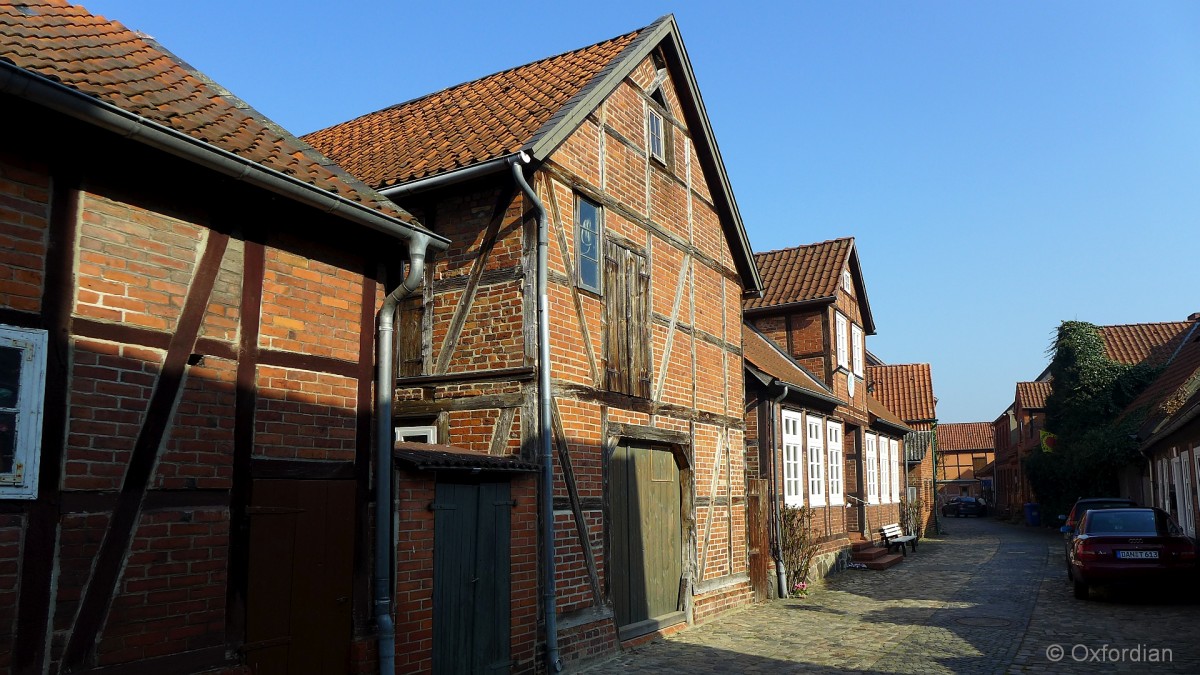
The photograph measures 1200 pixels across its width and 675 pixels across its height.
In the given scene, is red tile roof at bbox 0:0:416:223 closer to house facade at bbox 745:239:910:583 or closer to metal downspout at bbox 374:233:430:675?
metal downspout at bbox 374:233:430:675

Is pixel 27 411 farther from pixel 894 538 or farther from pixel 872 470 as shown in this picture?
pixel 872 470

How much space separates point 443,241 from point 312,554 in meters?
2.62

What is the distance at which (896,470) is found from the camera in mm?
26859

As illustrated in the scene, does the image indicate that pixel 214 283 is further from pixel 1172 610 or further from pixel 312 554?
pixel 1172 610

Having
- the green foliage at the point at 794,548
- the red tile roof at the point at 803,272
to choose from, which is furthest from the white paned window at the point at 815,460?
the red tile roof at the point at 803,272

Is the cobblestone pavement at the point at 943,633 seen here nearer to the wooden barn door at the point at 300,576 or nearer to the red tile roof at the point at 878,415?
the wooden barn door at the point at 300,576

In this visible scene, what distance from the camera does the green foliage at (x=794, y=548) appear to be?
1575 centimetres

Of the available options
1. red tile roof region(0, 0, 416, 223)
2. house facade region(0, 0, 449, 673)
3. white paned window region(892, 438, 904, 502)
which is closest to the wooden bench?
white paned window region(892, 438, 904, 502)

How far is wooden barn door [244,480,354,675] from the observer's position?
6.06 meters

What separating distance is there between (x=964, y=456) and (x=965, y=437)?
167 centimetres

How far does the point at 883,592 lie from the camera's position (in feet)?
52.2

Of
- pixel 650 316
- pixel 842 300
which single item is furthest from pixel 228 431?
pixel 842 300

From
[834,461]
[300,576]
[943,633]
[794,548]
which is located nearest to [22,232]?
[300,576]

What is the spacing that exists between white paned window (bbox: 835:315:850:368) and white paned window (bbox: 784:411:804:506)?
11.6ft
